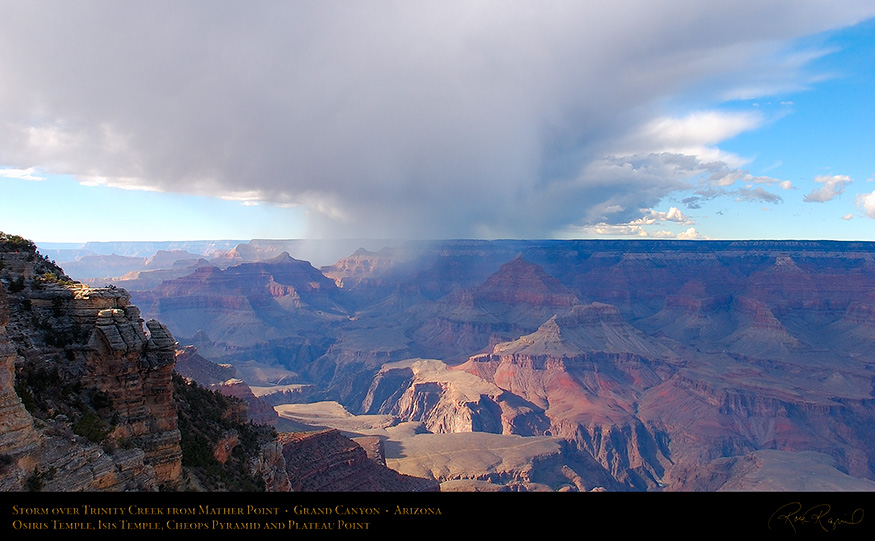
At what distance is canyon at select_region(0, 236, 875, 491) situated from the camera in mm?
44094

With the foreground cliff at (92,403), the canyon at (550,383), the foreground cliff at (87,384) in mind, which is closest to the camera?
the foreground cliff at (92,403)

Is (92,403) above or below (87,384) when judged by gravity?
below

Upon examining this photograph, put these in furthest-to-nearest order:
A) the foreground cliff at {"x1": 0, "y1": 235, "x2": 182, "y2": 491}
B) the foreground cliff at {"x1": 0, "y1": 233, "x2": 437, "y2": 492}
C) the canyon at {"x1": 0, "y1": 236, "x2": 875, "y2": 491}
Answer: the canyon at {"x1": 0, "y1": 236, "x2": 875, "y2": 491}
the foreground cliff at {"x1": 0, "y1": 235, "x2": 182, "y2": 491}
the foreground cliff at {"x1": 0, "y1": 233, "x2": 437, "y2": 492}

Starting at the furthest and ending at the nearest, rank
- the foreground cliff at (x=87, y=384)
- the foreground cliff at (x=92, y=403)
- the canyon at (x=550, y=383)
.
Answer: the canyon at (x=550, y=383) < the foreground cliff at (x=87, y=384) < the foreground cliff at (x=92, y=403)

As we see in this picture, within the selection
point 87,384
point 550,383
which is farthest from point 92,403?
point 550,383

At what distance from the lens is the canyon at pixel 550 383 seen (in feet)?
145

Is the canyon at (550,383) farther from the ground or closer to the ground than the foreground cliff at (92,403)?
closer to the ground

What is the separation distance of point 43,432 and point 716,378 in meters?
126

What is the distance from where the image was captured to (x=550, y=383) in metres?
122

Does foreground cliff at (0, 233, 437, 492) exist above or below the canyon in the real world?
above

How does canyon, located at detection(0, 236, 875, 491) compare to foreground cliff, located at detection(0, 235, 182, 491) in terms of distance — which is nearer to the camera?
foreground cliff, located at detection(0, 235, 182, 491)

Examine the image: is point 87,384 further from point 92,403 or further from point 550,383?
point 550,383

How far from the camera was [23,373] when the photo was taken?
14602 millimetres
